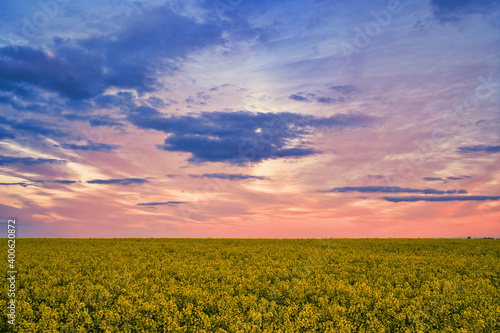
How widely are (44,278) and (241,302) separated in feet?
42.9

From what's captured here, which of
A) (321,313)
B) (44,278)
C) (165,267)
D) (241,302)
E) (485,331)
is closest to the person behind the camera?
(485,331)

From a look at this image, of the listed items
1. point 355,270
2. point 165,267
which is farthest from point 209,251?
point 355,270

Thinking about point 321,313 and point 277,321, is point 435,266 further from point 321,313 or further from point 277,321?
point 277,321

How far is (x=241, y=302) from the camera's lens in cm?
1412

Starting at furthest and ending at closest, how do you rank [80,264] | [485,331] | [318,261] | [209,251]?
1. [209,251]
2. [318,261]
3. [80,264]
4. [485,331]

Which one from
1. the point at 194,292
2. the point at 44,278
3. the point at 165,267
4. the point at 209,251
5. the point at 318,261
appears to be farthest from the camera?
the point at 209,251

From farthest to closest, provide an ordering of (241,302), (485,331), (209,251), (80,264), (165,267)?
(209,251)
(80,264)
(165,267)
(241,302)
(485,331)

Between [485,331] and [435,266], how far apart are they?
13643 millimetres

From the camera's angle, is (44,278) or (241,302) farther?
(44,278)

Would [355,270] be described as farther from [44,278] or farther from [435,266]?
[44,278]

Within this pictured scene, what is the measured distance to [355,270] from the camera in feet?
73.2

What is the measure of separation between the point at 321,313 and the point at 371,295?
3848mm

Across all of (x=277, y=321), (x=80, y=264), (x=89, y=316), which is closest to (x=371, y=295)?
(x=277, y=321)

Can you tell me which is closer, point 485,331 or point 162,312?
point 485,331
